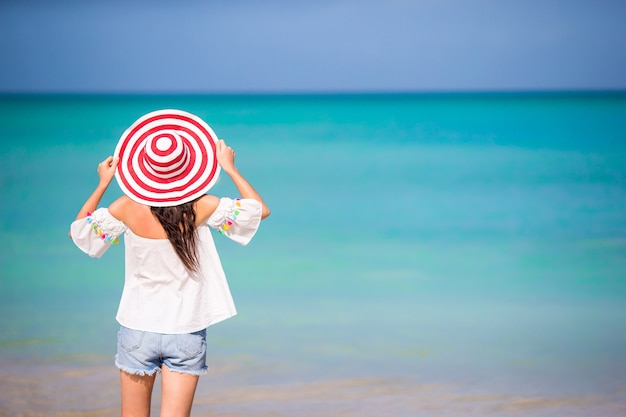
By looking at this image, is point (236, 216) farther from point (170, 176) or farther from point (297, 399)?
point (297, 399)

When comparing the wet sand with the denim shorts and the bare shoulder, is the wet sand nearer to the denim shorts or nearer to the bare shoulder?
the denim shorts

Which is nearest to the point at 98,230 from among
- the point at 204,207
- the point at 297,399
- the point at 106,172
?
the point at 106,172

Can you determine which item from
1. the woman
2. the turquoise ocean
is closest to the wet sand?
the turquoise ocean

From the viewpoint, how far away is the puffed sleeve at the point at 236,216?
221 centimetres

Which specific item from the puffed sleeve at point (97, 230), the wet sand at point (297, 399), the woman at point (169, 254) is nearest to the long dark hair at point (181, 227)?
the woman at point (169, 254)

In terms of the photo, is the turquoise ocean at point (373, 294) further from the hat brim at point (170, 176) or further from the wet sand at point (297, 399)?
the hat brim at point (170, 176)

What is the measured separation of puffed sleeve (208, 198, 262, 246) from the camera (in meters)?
2.21

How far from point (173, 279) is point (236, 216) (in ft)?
0.69

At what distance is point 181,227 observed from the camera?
217 cm

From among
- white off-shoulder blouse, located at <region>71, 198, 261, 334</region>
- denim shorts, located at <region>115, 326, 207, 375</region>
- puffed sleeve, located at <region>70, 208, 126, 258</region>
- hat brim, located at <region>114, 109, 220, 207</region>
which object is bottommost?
denim shorts, located at <region>115, 326, 207, 375</region>

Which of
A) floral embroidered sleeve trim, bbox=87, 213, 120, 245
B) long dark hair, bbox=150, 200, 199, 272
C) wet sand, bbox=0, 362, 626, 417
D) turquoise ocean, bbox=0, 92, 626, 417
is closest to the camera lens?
long dark hair, bbox=150, 200, 199, 272

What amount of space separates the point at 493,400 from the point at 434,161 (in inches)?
285

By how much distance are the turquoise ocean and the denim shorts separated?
90 cm

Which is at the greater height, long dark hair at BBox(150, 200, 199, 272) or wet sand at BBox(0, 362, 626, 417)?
long dark hair at BBox(150, 200, 199, 272)
